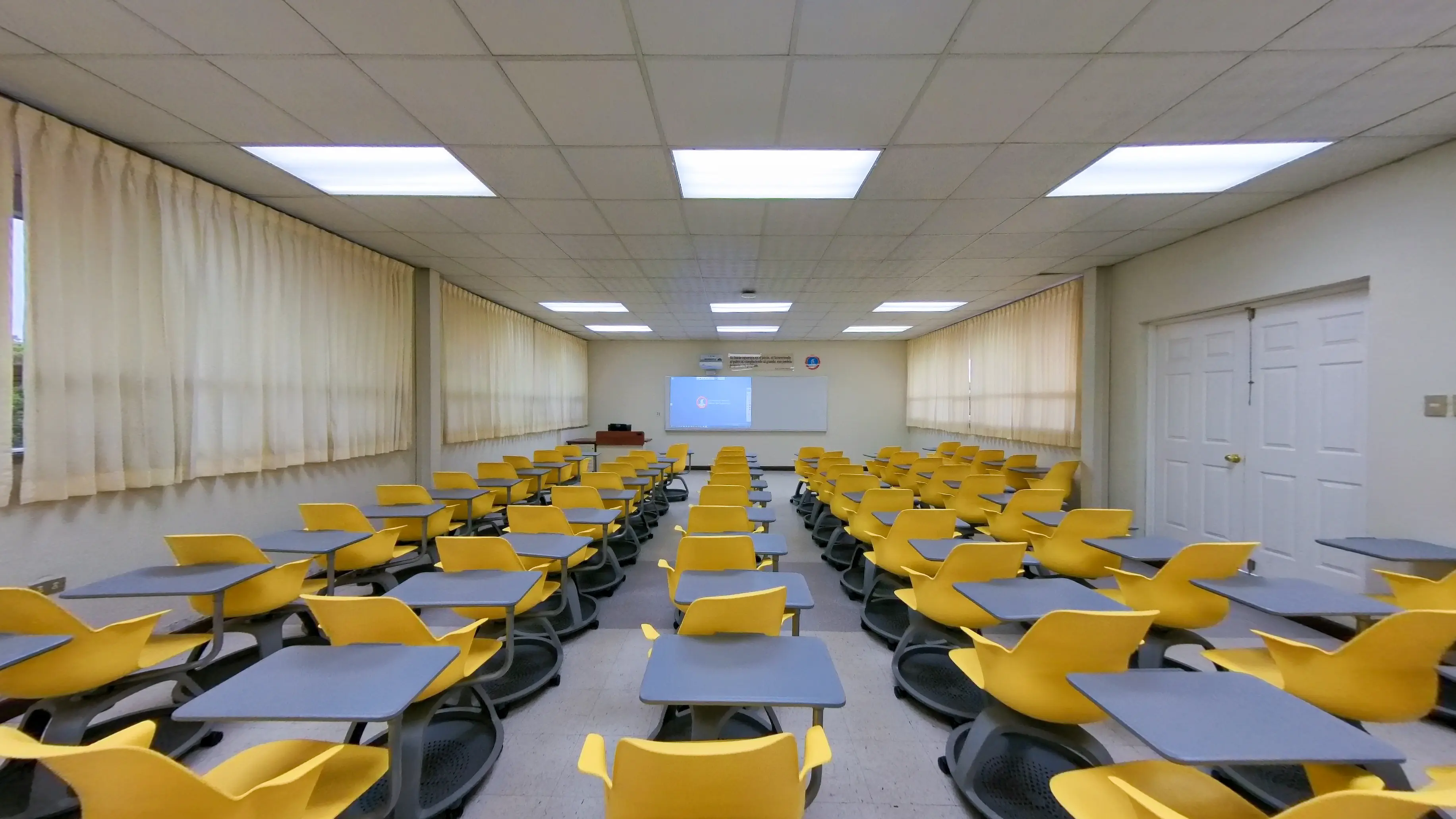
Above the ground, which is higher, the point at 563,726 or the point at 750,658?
the point at 750,658

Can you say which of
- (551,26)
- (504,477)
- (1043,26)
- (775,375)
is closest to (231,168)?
(551,26)

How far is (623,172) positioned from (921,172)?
2.03 m

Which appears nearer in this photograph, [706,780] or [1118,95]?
[706,780]

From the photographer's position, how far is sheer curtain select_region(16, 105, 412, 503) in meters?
2.76

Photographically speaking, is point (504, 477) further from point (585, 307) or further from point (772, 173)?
point (772, 173)

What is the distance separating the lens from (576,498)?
4.14m

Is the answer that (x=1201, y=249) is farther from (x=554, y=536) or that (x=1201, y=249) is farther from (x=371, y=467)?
(x=371, y=467)

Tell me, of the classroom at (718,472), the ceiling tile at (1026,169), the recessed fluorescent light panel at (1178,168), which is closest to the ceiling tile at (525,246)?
the classroom at (718,472)

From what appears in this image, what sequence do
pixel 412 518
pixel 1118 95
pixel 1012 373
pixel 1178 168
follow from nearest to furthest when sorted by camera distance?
pixel 1118 95 → pixel 1178 168 → pixel 412 518 → pixel 1012 373

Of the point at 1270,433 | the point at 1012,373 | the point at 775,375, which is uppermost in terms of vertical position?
the point at 775,375

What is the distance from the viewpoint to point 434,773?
2.08m

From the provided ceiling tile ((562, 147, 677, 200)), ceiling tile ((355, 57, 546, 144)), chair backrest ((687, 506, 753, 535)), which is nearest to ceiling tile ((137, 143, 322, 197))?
ceiling tile ((355, 57, 546, 144))

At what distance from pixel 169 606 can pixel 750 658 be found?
4.22 metres

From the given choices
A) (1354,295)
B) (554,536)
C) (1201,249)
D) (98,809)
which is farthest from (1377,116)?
(98,809)
